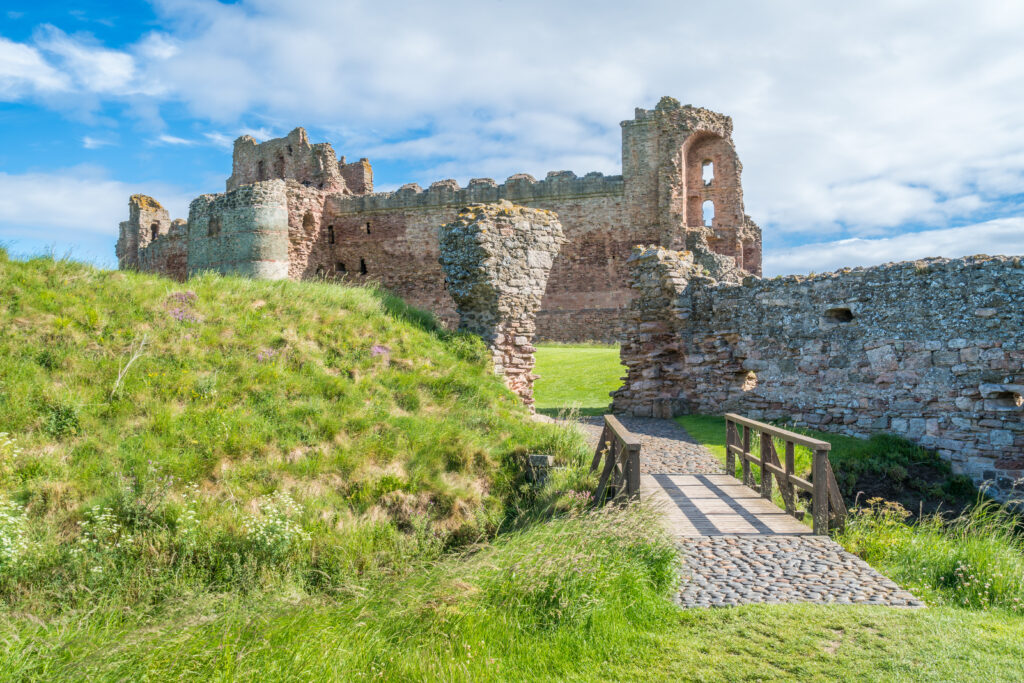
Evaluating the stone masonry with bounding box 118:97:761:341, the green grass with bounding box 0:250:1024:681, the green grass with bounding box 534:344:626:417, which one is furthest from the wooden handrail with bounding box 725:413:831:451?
the stone masonry with bounding box 118:97:761:341

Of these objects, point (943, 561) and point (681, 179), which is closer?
point (943, 561)

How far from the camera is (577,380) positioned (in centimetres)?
1850

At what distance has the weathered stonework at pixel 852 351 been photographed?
1039 centimetres

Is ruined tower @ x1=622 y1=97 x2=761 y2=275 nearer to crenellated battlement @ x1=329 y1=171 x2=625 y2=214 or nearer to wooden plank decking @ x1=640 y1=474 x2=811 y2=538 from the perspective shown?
crenellated battlement @ x1=329 y1=171 x2=625 y2=214

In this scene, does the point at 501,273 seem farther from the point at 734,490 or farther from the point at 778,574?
the point at 778,574

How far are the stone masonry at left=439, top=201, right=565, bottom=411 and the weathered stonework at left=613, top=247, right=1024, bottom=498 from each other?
3.50m

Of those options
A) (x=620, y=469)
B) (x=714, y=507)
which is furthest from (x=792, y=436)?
(x=620, y=469)

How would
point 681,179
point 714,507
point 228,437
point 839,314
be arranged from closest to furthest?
point 714,507 < point 228,437 < point 839,314 < point 681,179

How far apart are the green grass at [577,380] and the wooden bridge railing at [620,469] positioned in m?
6.43

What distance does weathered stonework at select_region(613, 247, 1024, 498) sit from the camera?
10.4 m

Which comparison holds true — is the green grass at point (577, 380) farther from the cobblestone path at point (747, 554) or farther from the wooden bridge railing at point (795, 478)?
the wooden bridge railing at point (795, 478)

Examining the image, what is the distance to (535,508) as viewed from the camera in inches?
323

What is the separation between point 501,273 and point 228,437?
19.2ft

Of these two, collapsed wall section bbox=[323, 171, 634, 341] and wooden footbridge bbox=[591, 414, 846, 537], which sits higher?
collapsed wall section bbox=[323, 171, 634, 341]
